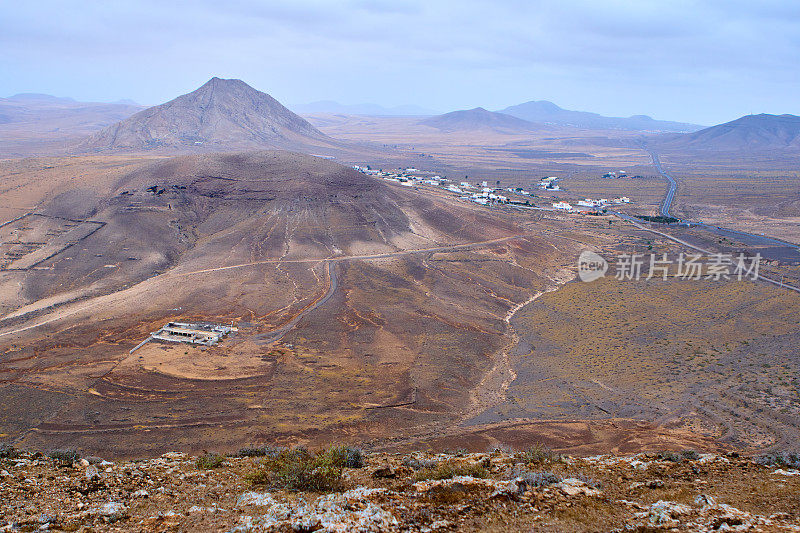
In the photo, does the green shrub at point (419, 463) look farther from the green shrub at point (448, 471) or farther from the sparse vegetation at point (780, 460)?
the sparse vegetation at point (780, 460)

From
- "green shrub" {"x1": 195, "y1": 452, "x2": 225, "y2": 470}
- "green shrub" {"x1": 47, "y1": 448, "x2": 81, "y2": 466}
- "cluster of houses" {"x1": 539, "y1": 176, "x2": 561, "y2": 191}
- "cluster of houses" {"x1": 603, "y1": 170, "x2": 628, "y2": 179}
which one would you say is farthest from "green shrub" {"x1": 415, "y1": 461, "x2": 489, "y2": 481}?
"cluster of houses" {"x1": 603, "y1": 170, "x2": 628, "y2": 179}

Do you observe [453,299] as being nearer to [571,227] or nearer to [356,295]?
[356,295]

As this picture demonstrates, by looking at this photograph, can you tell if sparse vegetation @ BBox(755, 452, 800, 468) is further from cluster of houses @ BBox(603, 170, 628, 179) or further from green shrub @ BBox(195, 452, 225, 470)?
cluster of houses @ BBox(603, 170, 628, 179)

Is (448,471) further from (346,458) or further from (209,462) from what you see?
(209,462)

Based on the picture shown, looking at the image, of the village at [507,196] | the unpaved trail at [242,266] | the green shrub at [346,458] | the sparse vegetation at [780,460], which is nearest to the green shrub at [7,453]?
the green shrub at [346,458]

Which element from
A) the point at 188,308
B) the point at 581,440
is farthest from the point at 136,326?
the point at 581,440

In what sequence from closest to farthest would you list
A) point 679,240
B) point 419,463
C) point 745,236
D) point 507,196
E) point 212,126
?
point 419,463, point 679,240, point 745,236, point 507,196, point 212,126

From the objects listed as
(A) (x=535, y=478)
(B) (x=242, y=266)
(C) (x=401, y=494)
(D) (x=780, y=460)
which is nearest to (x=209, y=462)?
(C) (x=401, y=494)
